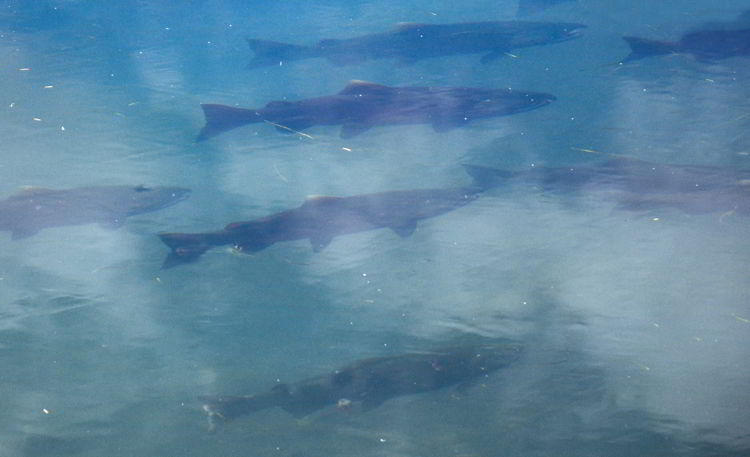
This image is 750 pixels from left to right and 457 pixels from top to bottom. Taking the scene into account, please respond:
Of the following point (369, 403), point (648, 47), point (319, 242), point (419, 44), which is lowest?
point (369, 403)

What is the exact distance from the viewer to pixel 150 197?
270 inches

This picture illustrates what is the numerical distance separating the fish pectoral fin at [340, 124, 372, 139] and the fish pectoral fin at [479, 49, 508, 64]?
2.71 meters

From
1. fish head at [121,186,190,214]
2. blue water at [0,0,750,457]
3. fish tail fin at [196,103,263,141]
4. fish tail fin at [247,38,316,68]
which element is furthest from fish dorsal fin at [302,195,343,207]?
fish tail fin at [247,38,316,68]

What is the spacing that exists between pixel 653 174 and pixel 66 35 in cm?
1017

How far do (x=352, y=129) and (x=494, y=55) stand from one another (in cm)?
310

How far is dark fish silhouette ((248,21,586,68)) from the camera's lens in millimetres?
10117

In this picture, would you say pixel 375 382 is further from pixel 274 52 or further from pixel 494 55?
pixel 274 52

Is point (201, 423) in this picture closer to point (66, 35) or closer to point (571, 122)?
point (571, 122)

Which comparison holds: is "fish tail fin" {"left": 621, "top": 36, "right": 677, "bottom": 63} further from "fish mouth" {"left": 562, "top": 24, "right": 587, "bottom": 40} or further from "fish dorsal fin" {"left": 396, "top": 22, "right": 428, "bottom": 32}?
"fish dorsal fin" {"left": 396, "top": 22, "right": 428, "bottom": 32}

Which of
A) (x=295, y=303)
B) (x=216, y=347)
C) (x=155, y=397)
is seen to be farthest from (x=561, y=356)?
(x=155, y=397)

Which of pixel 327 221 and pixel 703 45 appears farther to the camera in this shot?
pixel 703 45

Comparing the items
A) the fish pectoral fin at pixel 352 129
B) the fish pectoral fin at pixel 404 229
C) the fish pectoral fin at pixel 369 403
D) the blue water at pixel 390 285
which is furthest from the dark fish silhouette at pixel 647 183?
the fish pectoral fin at pixel 369 403

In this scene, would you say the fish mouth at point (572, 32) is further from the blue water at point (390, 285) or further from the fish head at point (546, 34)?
the blue water at point (390, 285)

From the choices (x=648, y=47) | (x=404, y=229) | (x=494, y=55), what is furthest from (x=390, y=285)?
(x=648, y=47)
